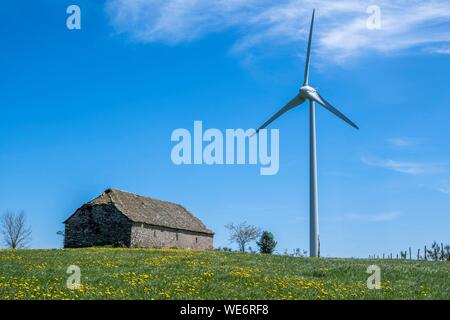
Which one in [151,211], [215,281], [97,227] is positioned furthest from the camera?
[151,211]

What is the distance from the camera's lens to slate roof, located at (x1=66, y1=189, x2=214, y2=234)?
57.7 meters

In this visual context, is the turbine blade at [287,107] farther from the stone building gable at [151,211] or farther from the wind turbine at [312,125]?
the stone building gable at [151,211]

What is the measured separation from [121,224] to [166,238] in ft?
22.6

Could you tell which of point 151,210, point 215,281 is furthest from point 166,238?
point 215,281

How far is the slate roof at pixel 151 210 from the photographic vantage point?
189 feet

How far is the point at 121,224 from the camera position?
Result: 5616cm

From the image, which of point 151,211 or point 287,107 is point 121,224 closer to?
point 151,211

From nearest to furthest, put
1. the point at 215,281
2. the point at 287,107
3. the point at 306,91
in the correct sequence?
1. the point at 215,281
2. the point at 306,91
3. the point at 287,107

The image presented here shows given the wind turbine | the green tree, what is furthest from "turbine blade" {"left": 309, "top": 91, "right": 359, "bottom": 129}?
the green tree

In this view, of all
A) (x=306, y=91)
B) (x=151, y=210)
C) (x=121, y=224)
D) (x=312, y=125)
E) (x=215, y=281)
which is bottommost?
(x=215, y=281)

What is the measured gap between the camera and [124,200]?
59.3m

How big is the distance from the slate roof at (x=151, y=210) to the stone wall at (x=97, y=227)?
70cm

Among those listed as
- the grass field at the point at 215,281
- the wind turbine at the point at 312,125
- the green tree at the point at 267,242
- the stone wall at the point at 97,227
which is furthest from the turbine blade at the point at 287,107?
the green tree at the point at 267,242
